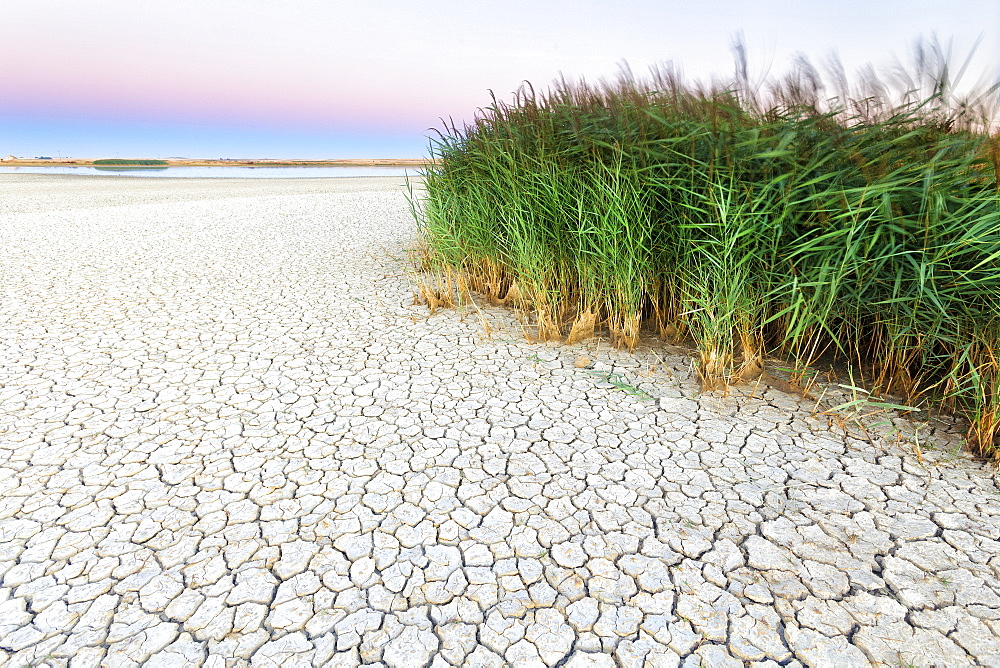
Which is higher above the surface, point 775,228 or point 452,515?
point 775,228

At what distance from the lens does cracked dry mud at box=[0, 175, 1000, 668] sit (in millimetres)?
1227

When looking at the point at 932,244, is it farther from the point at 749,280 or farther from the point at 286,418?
the point at 286,418

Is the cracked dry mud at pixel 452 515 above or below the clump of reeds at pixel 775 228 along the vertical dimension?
below

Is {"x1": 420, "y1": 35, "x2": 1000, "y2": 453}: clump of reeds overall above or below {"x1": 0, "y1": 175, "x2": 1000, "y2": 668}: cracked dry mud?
above

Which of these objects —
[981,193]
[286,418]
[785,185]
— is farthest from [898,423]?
[286,418]

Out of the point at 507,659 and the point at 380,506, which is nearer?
the point at 507,659

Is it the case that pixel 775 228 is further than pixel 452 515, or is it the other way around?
pixel 775 228

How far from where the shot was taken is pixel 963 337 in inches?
76.0

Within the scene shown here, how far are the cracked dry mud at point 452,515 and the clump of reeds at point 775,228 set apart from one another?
0.31 m

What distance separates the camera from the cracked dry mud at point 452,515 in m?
1.23

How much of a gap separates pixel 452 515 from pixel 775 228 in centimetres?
161

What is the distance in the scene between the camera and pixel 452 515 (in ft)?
5.26

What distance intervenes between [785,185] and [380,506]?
6.17ft

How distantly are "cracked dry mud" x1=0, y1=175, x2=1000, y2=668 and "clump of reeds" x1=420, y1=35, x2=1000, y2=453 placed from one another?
1.03ft
